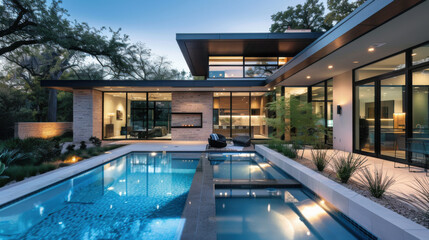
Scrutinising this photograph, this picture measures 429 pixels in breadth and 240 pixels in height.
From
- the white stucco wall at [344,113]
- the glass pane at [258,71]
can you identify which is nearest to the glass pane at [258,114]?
the glass pane at [258,71]

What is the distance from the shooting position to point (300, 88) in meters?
11.6

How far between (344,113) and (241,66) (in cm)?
666

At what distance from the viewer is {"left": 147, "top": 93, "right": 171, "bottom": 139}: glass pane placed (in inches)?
543

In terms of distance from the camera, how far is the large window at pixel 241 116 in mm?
13367

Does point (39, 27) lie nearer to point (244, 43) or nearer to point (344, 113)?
point (244, 43)

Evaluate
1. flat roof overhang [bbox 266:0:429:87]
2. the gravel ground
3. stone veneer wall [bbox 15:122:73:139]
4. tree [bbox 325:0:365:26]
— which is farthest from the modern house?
tree [bbox 325:0:365:26]

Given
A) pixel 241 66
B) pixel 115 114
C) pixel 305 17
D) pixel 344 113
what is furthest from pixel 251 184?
pixel 305 17

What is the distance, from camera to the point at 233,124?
13398 millimetres

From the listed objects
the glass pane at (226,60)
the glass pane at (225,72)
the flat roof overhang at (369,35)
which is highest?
the glass pane at (226,60)

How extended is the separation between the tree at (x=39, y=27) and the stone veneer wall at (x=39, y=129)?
4360 millimetres

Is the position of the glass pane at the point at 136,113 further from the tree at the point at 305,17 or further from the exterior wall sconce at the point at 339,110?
the tree at the point at 305,17

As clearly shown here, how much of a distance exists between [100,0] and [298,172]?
32.5 m

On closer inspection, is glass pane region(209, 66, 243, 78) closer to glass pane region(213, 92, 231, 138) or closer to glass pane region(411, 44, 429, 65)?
glass pane region(213, 92, 231, 138)

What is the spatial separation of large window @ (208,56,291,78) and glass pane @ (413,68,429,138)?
797 cm
